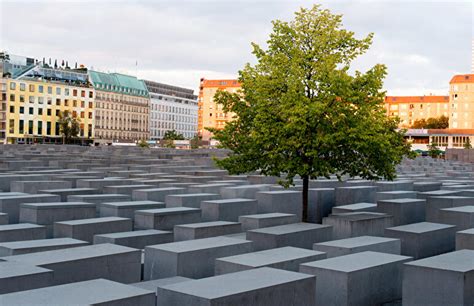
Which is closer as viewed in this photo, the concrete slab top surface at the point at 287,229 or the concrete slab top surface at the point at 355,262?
the concrete slab top surface at the point at 355,262

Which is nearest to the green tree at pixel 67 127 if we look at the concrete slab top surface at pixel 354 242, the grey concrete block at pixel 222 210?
the grey concrete block at pixel 222 210

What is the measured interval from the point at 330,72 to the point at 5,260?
330 inches

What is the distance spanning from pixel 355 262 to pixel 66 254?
441cm

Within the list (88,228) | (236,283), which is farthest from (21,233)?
(236,283)

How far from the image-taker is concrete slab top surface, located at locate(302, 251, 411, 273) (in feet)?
30.1

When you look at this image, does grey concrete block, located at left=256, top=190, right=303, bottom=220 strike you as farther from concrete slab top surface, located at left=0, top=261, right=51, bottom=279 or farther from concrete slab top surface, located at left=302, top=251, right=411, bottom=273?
concrete slab top surface, located at left=0, top=261, right=51, bottom=279

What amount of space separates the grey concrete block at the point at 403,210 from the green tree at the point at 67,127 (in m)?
89.0

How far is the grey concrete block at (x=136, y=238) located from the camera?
38.6 ft

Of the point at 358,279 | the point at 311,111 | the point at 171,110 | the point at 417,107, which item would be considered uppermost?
the point at 417,107

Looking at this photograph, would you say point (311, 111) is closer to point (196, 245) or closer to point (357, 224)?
point (357, 224)

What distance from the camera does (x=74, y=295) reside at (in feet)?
22.7

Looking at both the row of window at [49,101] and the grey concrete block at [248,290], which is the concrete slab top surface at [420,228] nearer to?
the grey concrete block at [248,290]

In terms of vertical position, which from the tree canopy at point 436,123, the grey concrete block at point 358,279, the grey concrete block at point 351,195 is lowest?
the grey concrete block at point 358,279

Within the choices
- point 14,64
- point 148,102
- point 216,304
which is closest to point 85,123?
point 14,64
